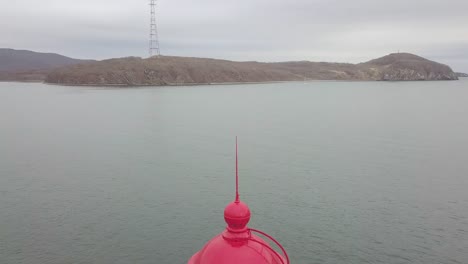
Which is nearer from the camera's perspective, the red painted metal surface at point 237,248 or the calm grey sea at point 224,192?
the red painted metal surface at point 237,248

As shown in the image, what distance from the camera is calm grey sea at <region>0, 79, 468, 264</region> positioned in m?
17.1

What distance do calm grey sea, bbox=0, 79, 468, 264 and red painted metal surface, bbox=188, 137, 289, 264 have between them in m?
11.8

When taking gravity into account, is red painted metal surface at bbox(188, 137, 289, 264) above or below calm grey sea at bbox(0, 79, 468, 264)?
above

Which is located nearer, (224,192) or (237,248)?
(237,248)

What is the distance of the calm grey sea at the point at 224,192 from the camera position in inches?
673

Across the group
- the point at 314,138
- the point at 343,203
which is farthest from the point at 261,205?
the point at 314,138

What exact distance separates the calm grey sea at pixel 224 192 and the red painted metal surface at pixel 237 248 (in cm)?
1180

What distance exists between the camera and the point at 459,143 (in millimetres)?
40188

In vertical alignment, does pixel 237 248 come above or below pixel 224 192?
above

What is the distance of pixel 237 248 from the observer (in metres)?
4.75

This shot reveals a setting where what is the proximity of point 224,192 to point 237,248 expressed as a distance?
19.5 meters

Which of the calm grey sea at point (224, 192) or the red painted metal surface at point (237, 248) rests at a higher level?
the red painted metal surface at point (237, 248)

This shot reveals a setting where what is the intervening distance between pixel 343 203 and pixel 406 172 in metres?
9.05

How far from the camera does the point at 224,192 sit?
24125 mm
